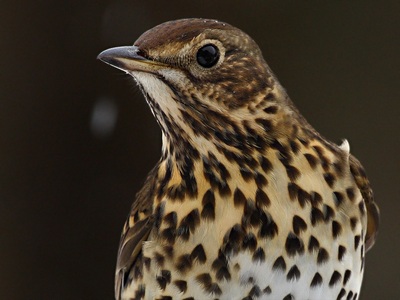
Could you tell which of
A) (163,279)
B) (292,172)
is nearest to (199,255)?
Answer: (163,279)

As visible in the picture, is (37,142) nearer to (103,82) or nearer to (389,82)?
(103,82)

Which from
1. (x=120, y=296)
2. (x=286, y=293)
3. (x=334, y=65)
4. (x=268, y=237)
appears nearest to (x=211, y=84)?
(x=268, y=237)

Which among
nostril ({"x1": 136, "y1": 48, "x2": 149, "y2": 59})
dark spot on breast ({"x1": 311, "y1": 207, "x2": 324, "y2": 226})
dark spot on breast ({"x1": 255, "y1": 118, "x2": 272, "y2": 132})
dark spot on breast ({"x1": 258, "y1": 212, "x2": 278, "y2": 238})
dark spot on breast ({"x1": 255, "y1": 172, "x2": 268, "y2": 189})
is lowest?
dark spot on breast ({"x1": 258, "y1": 212, "x2": 278, "y2": 238})

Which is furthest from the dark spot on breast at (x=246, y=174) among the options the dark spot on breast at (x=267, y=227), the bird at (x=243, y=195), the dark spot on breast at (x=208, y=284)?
the dark spot on breast at (x=208, y=284)

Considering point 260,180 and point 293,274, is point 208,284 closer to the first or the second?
point 293,274

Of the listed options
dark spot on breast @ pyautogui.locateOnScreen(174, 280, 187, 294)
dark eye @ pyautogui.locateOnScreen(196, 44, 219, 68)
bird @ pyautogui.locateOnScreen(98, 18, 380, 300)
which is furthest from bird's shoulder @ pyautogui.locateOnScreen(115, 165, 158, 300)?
dark eye @ pyautogui.locateOnScreen(196, 44, 219, 68)

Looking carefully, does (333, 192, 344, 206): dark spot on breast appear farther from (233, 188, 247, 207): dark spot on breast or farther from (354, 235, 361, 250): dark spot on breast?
(233, 188, 247, 207): dark spot on breast

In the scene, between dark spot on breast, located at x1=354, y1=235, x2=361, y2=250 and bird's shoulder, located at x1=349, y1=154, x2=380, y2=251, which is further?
bird's shoulder, located at x1=349, y1=154, x2=380, y2=251
